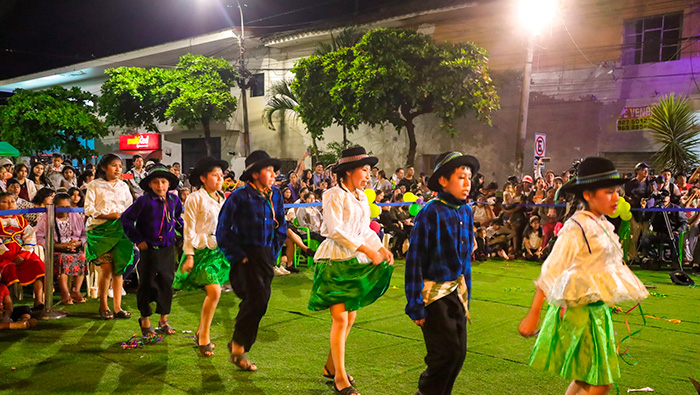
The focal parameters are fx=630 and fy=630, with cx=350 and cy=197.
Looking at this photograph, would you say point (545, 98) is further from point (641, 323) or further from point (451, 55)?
point (641, 323)

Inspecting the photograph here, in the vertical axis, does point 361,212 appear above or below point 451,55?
below

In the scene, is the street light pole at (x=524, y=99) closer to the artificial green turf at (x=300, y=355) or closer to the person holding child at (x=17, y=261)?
the artificial green turf at (x=300, y=355)

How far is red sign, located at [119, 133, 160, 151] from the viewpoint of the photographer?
35.4 meters

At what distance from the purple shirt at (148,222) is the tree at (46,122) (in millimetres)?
26746

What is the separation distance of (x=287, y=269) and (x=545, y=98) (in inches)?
523

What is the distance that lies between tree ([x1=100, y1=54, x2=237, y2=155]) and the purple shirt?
2240cm

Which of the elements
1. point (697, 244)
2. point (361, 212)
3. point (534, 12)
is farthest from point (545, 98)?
point (361, 212)

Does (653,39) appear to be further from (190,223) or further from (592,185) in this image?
(592,185)

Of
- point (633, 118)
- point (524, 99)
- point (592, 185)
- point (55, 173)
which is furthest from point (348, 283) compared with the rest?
point (633, 118)

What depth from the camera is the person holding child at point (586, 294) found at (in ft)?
11.8

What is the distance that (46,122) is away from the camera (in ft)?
101

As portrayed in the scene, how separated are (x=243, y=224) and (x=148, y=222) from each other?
179 cm

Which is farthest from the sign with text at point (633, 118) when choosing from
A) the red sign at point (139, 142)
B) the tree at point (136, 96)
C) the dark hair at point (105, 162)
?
the red sign at point (139, 142)

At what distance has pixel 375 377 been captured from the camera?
5.34m
